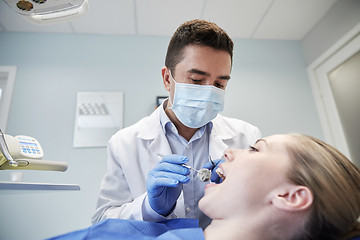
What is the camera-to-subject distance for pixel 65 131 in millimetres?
2305

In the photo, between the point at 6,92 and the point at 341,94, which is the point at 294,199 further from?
the point at 6,92

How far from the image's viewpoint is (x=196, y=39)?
1144 millimetres

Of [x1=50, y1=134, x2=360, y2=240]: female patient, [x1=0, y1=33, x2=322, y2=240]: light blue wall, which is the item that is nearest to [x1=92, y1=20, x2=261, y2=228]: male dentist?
[x1=50, y1=134, x2=360, y2=240]: female patient

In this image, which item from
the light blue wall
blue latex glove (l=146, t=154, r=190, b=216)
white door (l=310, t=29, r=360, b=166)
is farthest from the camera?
white door (l=310, t=29, r=360, b=166)

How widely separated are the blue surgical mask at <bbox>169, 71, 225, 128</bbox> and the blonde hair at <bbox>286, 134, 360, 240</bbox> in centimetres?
50

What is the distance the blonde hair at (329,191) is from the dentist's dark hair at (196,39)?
66 cm

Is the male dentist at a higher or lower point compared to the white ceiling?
lower

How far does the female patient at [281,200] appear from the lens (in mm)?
710

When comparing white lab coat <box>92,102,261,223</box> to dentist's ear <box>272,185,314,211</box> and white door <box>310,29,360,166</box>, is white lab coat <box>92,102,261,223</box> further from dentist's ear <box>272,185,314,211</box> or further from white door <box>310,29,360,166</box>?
white door <box>310,29,360,166</box>

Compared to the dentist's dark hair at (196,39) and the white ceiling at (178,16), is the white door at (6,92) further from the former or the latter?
the dentist's dark hair at (196,39)

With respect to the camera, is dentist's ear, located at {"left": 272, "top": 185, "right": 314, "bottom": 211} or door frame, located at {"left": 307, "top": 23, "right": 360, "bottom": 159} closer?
dentist's ear, located at {"left": 272, "top": 185, "right": 314, "bottom": 211}

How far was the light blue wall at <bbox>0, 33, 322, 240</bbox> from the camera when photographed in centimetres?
210

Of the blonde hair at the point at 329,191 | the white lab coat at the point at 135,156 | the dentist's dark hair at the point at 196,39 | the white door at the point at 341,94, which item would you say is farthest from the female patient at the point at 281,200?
the white door at the point at 341,94

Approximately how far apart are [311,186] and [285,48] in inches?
102
